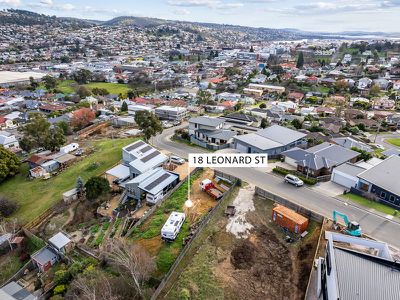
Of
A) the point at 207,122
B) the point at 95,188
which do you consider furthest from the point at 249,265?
the point at 207,122

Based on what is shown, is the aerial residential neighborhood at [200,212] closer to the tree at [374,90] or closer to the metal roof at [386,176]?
the metal roof at [386,176]

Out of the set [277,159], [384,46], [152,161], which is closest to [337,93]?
[277,159]

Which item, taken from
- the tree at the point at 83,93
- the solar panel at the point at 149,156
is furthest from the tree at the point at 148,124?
the tree at the point at 83,93

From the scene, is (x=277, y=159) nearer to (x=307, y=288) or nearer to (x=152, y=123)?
(x=152, y=123)

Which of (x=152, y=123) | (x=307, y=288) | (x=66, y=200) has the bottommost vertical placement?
(x=66, y=200)

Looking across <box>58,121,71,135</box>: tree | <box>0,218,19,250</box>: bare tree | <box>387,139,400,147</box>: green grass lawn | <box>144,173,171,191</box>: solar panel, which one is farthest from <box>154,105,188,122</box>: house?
<box>387,139,400,147</box>: green grass lawn

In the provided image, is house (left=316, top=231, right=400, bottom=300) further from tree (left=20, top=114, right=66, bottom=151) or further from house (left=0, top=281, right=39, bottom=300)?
tree (left=20, top=114, right=66, bottom=151)

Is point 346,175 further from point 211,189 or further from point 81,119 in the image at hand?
point 81,119
